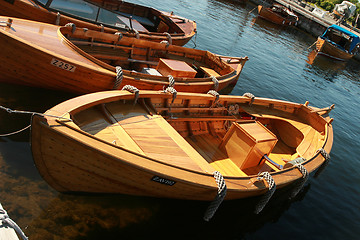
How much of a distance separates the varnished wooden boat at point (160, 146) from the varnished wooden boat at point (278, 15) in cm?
4103

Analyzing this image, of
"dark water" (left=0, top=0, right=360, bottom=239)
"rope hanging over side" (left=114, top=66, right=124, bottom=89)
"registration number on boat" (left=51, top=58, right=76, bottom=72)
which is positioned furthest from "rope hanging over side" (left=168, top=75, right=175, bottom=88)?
"dark water" (left=0, top=0, right=360, bottom=239)

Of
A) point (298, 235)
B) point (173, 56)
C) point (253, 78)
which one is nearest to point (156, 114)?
point (298, 235)

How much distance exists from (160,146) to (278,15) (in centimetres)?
4806

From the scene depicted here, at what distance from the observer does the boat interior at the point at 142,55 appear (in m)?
11.7

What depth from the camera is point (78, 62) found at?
9328mm

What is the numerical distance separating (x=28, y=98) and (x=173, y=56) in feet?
24.1

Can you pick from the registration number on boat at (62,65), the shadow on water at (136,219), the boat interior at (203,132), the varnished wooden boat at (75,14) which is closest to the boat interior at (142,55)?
the varnished wooden boat at (75,14)

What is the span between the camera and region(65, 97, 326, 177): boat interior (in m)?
7.16

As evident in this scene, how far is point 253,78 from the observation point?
22.5 metres

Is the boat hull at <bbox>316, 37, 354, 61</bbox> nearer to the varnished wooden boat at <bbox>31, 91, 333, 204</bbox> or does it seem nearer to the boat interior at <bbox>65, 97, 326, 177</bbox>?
the boat interior at <bbox>65, 97, 326, 177</bbox>

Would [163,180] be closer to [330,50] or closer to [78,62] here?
[78,62]

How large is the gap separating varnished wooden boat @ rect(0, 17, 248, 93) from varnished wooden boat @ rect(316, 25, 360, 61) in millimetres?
30920

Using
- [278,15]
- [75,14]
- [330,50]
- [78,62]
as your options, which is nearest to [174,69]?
[78,62]

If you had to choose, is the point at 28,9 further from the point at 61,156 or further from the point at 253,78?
the point at 253,78
